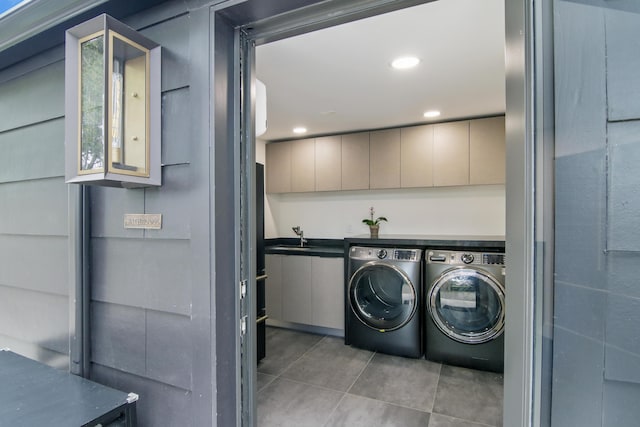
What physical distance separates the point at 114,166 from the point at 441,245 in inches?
98.3

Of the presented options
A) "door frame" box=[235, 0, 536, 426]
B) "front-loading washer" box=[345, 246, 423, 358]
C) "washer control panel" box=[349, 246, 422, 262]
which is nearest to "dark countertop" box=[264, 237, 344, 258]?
"washer control panel" box=[349, 246, 422, 262]

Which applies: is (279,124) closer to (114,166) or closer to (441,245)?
(441,245)

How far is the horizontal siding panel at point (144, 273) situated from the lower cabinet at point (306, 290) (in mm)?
2324

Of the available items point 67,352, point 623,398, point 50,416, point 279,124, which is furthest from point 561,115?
point 279,124

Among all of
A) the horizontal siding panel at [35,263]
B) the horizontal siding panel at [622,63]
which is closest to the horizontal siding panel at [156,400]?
the horizontal siding panel at [35,263]

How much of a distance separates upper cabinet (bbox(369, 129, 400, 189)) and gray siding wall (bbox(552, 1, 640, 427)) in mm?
2760

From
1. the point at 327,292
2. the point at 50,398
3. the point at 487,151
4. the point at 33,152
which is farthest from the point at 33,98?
the point at 487,151

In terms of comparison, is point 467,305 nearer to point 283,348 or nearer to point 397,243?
point 397,243

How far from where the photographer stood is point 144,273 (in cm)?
112

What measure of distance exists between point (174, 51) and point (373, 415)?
229 cm

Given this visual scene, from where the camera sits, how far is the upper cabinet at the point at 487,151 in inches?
117

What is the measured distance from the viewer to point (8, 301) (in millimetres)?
1609

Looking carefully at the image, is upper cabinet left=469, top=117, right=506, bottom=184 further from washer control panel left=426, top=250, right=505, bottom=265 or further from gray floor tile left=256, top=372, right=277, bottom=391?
gray floor tile left=256, top=372, right=277, bottom=391

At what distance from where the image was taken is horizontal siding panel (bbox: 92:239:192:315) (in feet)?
3.43
